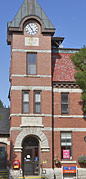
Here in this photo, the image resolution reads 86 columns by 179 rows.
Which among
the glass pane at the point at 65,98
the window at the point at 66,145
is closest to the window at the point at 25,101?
the glass pane at the point at 65,98

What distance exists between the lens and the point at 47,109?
26578 millimetres

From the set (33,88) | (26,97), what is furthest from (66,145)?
(33,88)

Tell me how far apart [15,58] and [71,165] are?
10316 mm

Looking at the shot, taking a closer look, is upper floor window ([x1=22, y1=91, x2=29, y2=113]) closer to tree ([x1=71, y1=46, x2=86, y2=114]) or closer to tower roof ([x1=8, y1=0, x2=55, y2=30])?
tree ([x1=71, y1=46, x2=86, y2=114])

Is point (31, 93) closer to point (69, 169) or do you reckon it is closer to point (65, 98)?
point (65, 98)

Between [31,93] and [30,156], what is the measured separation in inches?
210

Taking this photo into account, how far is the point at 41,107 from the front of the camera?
87.4ft

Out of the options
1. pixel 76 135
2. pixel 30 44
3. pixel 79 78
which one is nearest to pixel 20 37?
pixel 30 44

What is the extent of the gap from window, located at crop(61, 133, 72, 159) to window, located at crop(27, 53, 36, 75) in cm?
607

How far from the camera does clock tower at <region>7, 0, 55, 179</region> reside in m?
25.8

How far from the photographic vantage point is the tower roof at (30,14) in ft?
92.0

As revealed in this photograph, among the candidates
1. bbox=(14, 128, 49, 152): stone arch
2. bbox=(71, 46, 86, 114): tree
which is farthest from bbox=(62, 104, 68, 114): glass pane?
bbox=(71, 46, 86, 114): tree

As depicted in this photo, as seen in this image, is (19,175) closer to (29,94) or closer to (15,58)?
(29,94)

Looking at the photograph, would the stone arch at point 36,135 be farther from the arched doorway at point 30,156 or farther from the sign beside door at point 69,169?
the sign beside door at point 69,169
